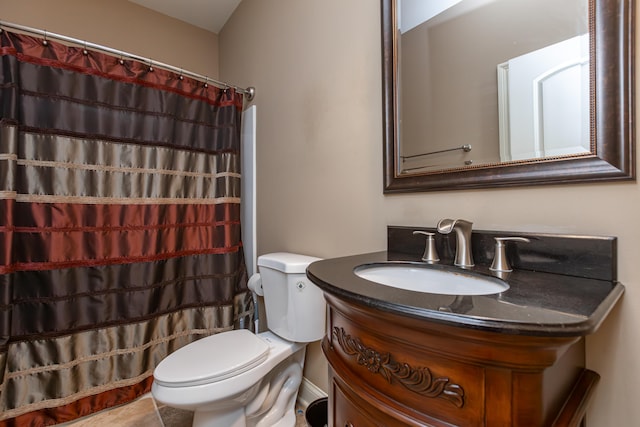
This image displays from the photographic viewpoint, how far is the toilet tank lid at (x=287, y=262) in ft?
4.58

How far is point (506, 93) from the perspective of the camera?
932 mm

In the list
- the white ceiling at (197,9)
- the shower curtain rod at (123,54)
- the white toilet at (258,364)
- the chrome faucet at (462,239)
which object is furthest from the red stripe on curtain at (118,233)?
the white ceiling at (197,9)

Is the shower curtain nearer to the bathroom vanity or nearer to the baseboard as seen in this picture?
the baseboard

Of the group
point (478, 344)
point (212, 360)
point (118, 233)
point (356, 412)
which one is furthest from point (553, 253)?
point (118, 233)

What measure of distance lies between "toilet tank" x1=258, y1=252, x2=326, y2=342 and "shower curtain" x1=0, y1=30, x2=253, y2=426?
0.51 metres

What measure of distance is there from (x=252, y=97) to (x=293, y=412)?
1916 millimetres

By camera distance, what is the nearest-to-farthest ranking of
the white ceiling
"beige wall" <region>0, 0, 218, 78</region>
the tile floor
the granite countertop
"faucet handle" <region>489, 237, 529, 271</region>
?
the granite countertop < "faucet handle" <region>489, 237, 529, 271</region> < the tile floor < "beige wall" <region>0, 0, 218, 78</region> < the white ceiling

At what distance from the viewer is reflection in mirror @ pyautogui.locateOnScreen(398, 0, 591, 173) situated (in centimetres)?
80

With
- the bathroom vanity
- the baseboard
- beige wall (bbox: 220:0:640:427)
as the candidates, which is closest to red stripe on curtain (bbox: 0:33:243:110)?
beige wall (bbox: 220:0:640:427)

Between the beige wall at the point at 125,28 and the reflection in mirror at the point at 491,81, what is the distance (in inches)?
78.6

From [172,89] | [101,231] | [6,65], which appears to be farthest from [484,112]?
[6,65]

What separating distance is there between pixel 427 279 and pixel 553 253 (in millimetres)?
321

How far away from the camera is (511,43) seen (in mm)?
923

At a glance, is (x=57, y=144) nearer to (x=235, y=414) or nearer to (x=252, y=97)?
(x=252, y=97)
